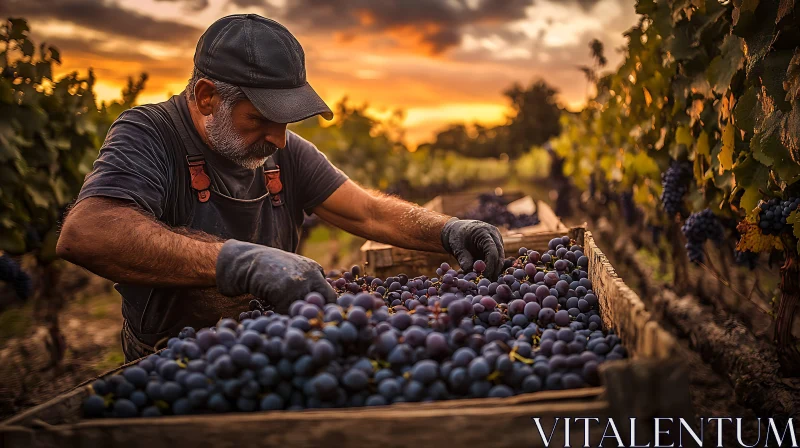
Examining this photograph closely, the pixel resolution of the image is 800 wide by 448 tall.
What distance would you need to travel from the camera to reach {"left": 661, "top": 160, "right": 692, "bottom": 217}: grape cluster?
434cm

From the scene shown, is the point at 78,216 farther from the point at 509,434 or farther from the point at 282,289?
the point at 509,434

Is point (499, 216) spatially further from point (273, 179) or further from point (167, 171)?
point (167, 171)

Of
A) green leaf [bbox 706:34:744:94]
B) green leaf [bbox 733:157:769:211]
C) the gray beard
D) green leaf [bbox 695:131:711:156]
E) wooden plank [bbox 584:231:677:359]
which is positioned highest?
green leaf [bbox 706:34:744:94]

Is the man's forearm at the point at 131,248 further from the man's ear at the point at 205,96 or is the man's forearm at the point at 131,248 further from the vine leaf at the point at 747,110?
the vine leaf at the point at 747,110

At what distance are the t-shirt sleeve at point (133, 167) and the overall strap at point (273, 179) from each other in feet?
1.71

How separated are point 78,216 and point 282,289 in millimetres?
830

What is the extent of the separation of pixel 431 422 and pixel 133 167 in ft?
5.19

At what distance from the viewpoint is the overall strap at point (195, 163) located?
2650 mm

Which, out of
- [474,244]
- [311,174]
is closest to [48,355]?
[311,174]

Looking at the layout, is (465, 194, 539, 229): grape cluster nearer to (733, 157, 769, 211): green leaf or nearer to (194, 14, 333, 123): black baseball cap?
(733, 157, 769, 211): green leaf

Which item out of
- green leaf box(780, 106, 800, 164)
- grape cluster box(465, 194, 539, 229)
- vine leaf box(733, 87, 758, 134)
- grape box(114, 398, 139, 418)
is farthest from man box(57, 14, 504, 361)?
grape cluster box(465, 194, 539, 229)

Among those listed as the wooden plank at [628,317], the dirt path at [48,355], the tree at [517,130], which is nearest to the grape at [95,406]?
the wooden plank at [628,317]

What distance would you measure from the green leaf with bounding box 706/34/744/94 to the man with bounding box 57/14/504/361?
4.99 feet

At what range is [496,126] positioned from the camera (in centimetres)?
4688
